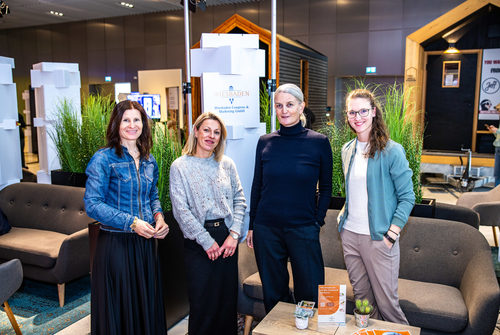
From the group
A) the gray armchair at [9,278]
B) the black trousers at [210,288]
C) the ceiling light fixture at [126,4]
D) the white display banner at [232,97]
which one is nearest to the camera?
the black trousers at [210,288]

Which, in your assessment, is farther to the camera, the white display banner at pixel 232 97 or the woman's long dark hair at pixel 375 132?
the white display banner at pixel 232 97

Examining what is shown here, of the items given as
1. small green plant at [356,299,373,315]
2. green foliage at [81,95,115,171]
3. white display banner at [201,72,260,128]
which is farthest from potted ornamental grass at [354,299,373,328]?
green foliage at [81,95,115,171]

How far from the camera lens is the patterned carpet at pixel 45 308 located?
130 inches

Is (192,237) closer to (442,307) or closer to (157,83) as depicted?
(442,307)

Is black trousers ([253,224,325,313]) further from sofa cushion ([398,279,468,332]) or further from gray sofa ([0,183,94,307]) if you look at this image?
gray sofa ([0,183,94,307])

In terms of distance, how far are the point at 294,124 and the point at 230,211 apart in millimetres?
622

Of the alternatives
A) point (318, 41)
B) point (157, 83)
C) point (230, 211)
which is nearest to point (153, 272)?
point (230, 211)

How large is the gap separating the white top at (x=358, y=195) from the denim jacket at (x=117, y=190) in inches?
44.4

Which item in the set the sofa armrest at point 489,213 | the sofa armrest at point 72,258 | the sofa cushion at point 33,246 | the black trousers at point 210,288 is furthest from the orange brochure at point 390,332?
the sofa armrest at point 489,213

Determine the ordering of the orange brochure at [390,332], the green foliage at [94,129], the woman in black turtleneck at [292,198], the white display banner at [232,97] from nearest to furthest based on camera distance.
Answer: the orange brochure at [390,332], the woman in black turtleneck at [292,198], the white display banner at [232,97], the green foliage at [94,129]

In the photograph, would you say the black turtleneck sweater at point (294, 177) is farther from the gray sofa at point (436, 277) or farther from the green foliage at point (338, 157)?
the green foliage at point (338, 157)

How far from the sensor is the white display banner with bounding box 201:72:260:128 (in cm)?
323

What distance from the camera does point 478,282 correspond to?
2693 millimetres

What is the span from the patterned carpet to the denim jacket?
150 cm
